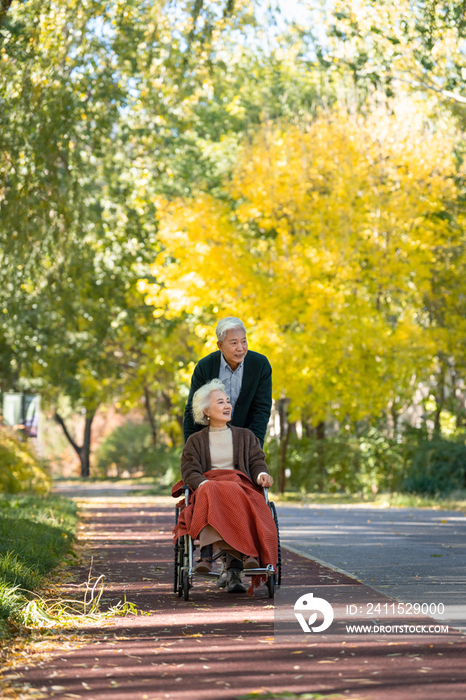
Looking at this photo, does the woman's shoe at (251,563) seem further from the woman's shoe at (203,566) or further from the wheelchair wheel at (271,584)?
the woman's shoe at (203,566)

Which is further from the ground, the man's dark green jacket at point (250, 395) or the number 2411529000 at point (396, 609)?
the man's dark green jacket at point (250, 395)

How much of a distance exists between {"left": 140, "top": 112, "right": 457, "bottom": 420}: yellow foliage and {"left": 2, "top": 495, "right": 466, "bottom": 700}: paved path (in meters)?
12.1

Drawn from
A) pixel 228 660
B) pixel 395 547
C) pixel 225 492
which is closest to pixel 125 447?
pixel 395 547

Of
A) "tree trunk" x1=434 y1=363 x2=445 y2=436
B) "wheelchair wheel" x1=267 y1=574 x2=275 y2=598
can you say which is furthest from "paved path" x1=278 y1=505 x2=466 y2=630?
"tree trunk" x1=434 y1=363 x2=445 y2=436

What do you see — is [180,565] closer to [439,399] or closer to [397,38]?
[397,38]

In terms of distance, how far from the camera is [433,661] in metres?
4.28

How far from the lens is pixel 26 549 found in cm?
770

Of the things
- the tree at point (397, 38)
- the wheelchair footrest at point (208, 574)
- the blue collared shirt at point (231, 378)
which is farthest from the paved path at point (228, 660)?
the tree at point (397, 38)

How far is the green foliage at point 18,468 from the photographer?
57.6 ft

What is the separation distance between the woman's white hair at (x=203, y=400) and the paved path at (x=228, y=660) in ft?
4.15

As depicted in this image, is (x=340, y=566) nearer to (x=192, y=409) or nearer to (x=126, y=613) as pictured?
(x=192, y=409)

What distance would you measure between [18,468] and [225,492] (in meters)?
12.8

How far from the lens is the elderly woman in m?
6.26

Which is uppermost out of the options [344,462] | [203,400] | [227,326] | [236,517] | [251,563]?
[227,326]
